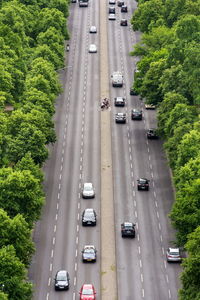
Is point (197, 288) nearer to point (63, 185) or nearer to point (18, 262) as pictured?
point (18, 262)

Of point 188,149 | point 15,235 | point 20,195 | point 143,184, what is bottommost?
point 15,235

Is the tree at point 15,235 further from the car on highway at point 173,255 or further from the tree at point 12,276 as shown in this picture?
the car on highway at point 173,255

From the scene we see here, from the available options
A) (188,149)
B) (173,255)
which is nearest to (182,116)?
(188,149)

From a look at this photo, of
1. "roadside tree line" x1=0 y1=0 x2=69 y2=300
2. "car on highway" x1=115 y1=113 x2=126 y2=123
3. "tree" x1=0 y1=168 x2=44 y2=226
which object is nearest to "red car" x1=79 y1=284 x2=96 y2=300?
"roadside tree line" x1=0 y1=0 x2=69 y2=300

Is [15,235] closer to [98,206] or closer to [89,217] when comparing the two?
[89,217]

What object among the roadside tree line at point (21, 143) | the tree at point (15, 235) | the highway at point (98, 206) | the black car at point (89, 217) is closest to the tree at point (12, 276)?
the roadside tree line at point (21, 143)

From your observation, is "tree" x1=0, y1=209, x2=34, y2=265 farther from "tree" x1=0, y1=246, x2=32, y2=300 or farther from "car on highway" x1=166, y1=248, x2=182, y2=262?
"car on highway" x1=166, y1=248, x2=182, y2=262
